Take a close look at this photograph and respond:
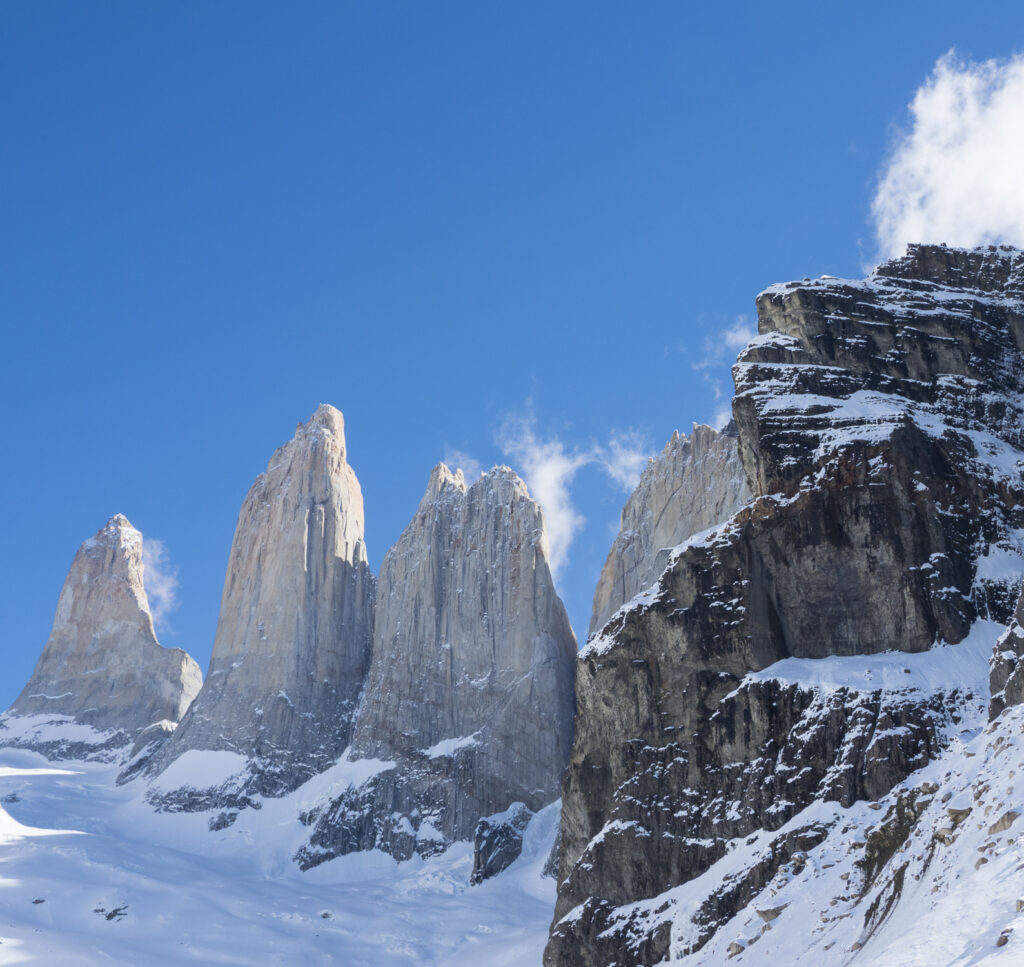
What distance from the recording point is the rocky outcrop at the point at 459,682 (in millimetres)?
151625

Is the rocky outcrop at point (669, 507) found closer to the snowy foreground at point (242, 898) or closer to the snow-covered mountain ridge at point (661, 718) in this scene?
the snow-covered mountain ridge at point (661, 718)

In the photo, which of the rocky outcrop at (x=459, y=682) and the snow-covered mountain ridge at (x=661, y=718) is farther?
the rocky outcrop at (x=459, y=682)

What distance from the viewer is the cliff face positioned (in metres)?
67.9

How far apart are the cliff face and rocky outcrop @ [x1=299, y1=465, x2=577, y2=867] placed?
239 ft

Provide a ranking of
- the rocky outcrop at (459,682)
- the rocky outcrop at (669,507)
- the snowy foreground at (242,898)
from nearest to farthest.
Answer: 1. the snowy foreground at (242,898)
2. the rocky outcrop at (669,507)
3. the rocky outcrop at (459,682)

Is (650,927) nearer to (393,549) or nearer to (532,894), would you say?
(532,894)

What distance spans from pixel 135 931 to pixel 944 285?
93.4m

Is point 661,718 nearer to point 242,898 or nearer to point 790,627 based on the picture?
point 790,627

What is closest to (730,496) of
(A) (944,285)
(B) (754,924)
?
(A) (944,285)

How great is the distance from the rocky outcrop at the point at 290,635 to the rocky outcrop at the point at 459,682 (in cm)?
891

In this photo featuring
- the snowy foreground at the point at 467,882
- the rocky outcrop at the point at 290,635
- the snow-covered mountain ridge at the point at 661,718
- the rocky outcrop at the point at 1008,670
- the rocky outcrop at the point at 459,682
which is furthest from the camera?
the rocky outcrop at the point at 290,635

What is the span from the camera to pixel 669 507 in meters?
148

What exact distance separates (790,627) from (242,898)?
82.1m

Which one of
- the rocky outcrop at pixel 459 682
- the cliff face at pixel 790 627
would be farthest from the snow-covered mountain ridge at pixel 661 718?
the rocky outcrop at pixel 459 682
